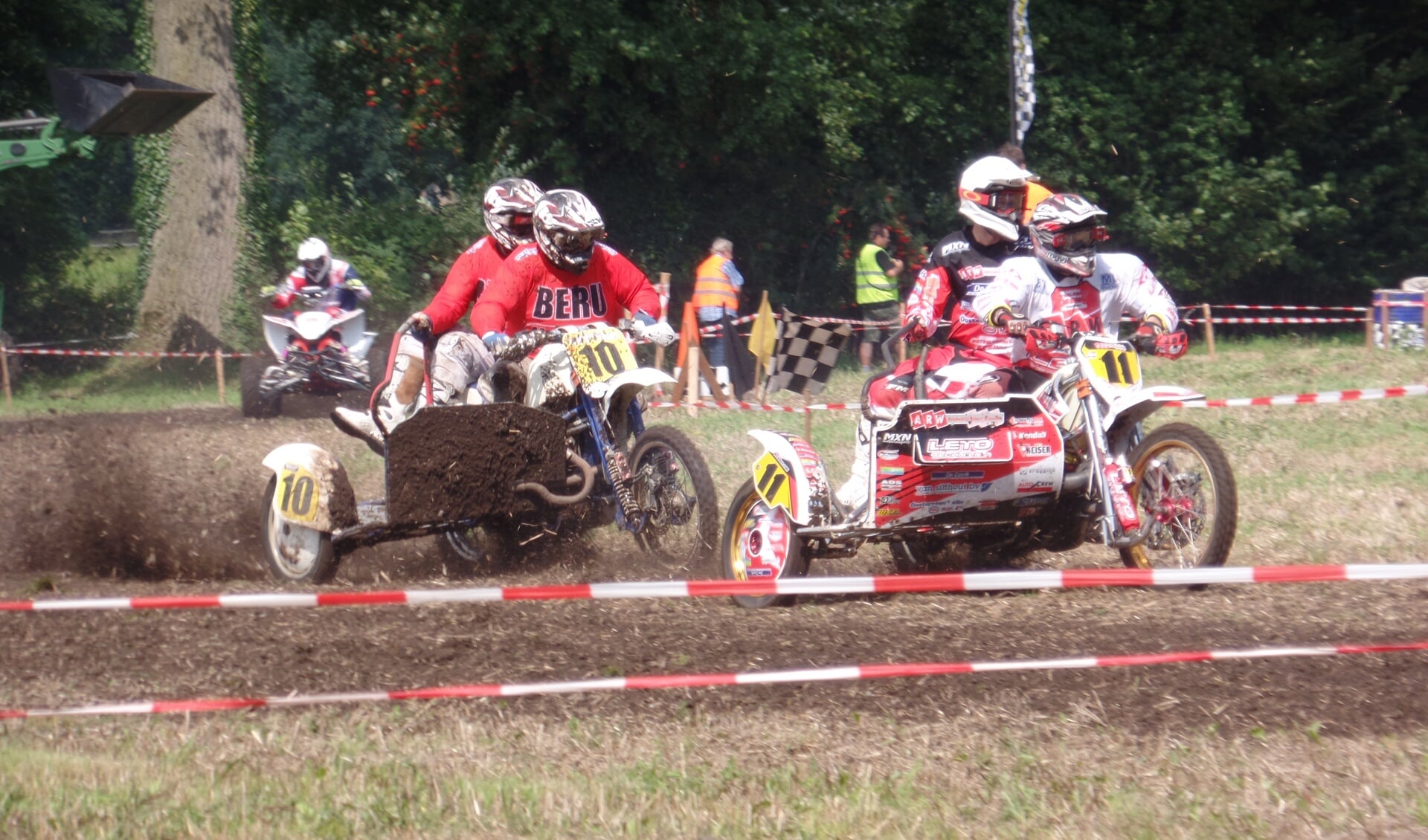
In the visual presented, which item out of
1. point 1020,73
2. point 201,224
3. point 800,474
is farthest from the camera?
point 201,224

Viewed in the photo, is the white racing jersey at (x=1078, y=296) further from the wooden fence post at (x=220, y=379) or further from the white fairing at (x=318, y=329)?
the wooden fence post at (x=220, y=379)

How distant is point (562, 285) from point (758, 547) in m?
1.97

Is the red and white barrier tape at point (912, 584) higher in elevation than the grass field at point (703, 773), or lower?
higher

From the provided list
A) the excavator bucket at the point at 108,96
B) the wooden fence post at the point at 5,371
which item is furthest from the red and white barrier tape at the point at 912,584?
the wooden fence post at the point at 5,371

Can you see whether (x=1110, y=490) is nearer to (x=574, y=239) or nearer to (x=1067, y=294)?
(x=1067, y=294)

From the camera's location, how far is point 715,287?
58.5 feet

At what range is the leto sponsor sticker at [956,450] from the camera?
6844 millimetres

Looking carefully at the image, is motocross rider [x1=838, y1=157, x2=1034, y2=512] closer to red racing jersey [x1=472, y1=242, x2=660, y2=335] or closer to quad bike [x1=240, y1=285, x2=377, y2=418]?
red racing jersey [x1=472, y1=242, x2=660, y2=335]

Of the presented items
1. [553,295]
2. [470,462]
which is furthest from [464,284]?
[470,462]

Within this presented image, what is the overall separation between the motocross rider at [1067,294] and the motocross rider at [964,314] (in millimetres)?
122

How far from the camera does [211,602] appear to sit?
16.6ft

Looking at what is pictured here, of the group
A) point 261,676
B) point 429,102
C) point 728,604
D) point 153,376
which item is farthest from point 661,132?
point 261,676

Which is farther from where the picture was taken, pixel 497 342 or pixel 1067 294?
pixel 497 342

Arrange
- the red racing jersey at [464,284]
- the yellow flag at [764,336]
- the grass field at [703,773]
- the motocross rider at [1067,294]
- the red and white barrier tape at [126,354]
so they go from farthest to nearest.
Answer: the red and white barrier tape at [126,354] → the yellow flag at [764,336] → the red racing jersey at [464,284] → the motocross rider at [1067,294] → the grass field at [703,773]
